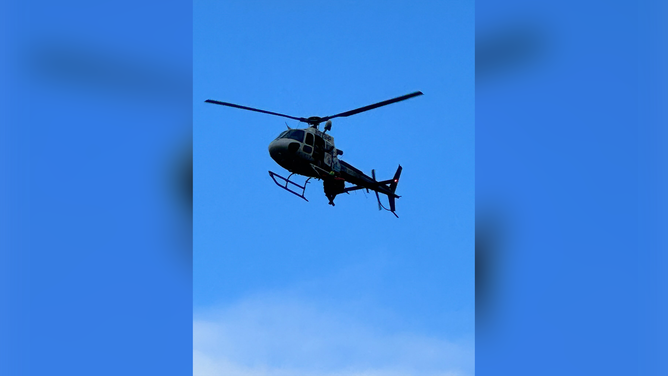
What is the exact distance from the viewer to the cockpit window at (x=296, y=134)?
28328mm

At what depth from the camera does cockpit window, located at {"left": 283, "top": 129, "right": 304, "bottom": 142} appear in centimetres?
2833

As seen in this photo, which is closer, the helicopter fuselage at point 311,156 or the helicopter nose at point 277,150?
the helicopter nose at point 277,150

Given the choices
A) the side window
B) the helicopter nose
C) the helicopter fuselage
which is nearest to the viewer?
the helicopter nose

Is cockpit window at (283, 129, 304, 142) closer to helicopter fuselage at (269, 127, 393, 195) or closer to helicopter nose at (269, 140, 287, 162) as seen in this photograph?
helicopter fuselage at (269, 127, 393, 195)

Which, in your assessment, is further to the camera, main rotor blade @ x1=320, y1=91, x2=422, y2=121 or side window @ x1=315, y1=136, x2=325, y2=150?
side window @ x1=315, y1=136, x2=325, y2=150

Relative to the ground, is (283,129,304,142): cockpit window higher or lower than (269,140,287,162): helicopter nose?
higher

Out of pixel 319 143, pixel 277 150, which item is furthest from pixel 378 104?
pixel 277 150

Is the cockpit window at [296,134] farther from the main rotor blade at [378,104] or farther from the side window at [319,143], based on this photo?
the main rotor blade at [378,104]

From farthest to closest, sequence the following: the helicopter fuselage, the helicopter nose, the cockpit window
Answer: the cockpit window, the helicopter fuselage, the helicopter nose

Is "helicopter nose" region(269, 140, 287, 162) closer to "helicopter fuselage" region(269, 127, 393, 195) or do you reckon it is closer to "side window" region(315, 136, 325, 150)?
"helicopter fuselage" region(269, 127, 393, 195)

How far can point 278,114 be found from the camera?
91.7ft
